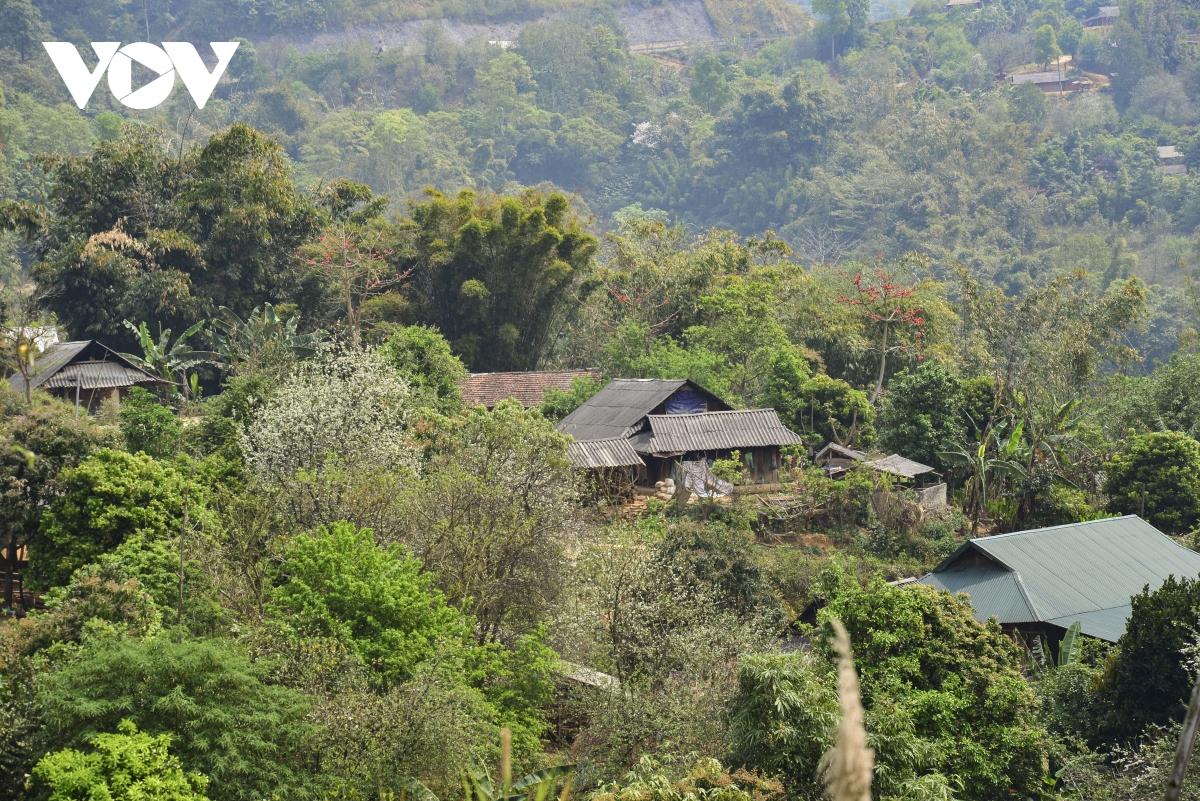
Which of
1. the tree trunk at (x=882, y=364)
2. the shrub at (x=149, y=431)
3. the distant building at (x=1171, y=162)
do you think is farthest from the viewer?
the distant building at (x=1171, y=162)

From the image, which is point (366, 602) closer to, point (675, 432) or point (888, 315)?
point (675, 432)

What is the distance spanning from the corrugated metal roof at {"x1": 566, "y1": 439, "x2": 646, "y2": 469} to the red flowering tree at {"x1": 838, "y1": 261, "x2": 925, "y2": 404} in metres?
12.6

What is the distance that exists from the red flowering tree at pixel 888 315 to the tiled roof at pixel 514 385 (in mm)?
9189

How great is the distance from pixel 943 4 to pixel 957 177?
1907 inches

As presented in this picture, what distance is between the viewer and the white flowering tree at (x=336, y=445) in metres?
19.8

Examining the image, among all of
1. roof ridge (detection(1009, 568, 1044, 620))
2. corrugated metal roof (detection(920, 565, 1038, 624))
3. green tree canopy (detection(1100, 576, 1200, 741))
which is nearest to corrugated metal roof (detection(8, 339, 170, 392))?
corrugated metal roof (detection(920, 565, 1038, 624))

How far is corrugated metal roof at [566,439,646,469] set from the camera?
1083 inches

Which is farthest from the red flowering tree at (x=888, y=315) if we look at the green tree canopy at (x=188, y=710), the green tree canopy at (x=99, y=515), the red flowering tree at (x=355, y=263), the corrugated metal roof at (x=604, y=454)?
the green tree canopy at (x=188, y=710)

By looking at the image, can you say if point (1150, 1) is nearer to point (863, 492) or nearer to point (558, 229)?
point (558, 229)

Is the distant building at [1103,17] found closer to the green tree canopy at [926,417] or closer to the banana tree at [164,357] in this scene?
the green tree canopy at [926,417]

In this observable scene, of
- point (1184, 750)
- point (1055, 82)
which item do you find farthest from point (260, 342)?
point (1055, 82)

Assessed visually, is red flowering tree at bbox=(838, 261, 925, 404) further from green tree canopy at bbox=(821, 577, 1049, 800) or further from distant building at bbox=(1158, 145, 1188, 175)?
distant building at bbox=(1158, 145, 1188, 175)

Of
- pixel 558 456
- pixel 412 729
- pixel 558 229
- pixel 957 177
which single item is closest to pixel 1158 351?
pixel 957 177

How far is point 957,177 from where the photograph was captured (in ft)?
276
